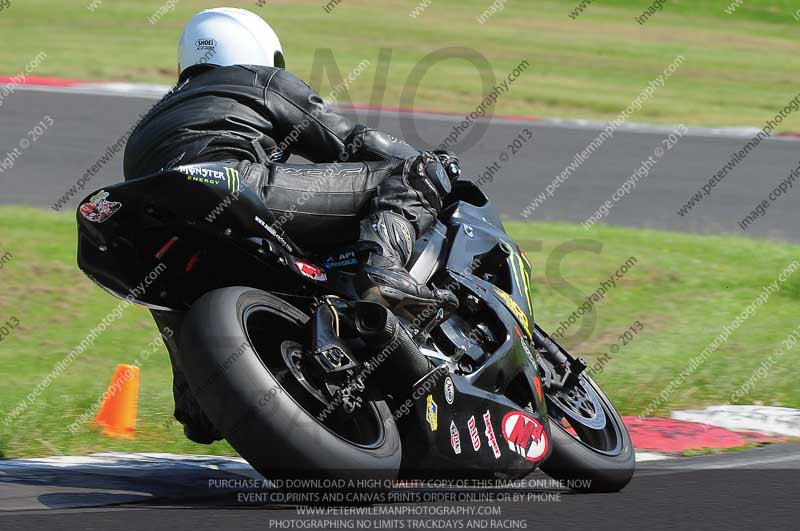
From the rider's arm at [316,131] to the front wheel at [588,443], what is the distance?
122 cm

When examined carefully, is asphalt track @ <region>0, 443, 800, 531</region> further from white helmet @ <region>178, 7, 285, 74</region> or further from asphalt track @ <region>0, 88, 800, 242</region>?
asphalt track @ <region>0, 88, 800, 242</region>

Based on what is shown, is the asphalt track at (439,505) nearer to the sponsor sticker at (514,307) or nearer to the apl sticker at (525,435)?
the apl sticker at (525,435)

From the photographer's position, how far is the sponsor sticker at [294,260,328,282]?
12.8ft

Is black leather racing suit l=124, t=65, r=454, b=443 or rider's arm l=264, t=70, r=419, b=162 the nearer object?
black leather racing suit l=124, t=65, r=454, b=443

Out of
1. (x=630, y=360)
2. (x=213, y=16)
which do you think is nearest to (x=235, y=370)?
(x=213, y=16)

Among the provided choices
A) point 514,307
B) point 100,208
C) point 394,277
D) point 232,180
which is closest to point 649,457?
point 514,307

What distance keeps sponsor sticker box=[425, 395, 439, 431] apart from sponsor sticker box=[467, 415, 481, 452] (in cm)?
14

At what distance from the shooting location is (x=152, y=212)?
3.78 metres

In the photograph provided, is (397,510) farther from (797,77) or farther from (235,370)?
(797,77)

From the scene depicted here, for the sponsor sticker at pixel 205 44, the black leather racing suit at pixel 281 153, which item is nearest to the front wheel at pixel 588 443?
the black leather racing suit at pixel 281 153

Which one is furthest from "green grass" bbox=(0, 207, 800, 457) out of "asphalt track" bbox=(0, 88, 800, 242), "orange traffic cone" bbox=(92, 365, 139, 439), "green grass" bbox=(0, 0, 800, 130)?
"green grass" bbox=(0, 0, 800, 130)

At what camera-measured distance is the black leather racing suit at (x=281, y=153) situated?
163 inches

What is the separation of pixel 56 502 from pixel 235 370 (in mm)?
791

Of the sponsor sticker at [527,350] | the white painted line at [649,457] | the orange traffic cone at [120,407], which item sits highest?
the sponsor sticker at [527,350]
